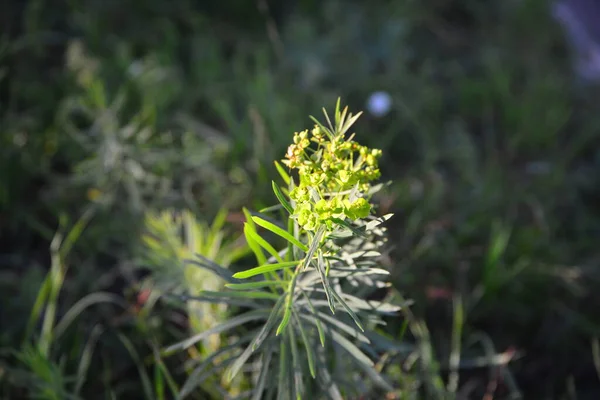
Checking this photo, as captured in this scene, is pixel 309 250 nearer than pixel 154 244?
Yes

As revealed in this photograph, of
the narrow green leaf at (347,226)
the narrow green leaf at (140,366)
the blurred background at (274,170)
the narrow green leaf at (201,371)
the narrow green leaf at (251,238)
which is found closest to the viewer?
the narrow green leaf at (347,226)

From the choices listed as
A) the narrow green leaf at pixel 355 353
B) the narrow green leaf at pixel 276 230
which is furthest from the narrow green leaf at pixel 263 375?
the narrow green leaf at pixel 276 230

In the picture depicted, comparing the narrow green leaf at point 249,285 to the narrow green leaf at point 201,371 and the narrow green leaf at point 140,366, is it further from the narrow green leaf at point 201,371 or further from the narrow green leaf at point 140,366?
the narrow green leaf at point 140,366

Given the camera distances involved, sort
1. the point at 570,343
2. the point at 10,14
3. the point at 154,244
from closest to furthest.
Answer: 1. the point at 154,244
2. the point at 570,343
3. the point at 10,14

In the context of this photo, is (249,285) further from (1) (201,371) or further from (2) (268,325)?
(1) (201,371)

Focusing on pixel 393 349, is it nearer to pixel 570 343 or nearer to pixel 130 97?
pixel 570 343

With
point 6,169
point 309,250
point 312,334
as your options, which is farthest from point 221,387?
point 6,169

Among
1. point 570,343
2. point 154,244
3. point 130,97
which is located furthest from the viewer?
point 130,97

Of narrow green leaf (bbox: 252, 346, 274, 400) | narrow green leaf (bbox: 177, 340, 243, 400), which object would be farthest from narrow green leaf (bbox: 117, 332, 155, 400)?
narrow green leaf (bbox: 252, 346, 274, 400)
